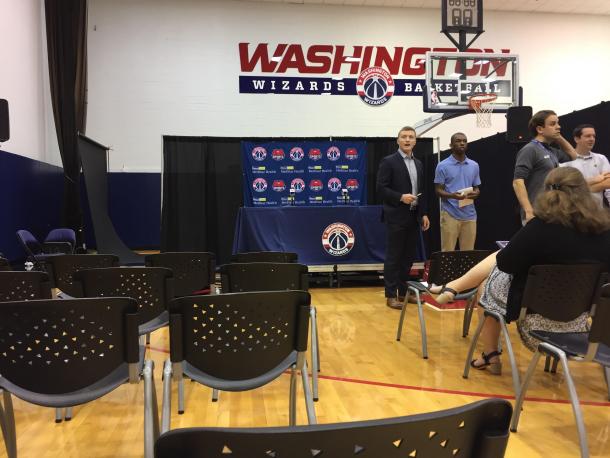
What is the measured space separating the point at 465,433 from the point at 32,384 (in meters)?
1.52

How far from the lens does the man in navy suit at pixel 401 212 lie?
4.83 metres

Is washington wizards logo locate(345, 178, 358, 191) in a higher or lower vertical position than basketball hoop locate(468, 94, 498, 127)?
lower

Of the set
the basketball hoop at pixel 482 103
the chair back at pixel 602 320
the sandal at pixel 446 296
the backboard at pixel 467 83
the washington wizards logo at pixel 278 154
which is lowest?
the sandal at pixel 446 296

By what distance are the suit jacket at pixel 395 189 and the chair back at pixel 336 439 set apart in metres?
4.21

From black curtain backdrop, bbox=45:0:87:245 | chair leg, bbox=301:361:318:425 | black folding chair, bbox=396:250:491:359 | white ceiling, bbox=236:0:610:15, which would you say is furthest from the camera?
white ceiling, bbox=236:0:610:15

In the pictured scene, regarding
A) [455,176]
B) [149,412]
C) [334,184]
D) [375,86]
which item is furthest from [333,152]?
[149,412]

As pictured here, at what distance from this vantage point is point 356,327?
4.27 m

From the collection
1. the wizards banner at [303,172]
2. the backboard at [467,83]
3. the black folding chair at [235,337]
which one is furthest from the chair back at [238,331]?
the backboard at [467,83]

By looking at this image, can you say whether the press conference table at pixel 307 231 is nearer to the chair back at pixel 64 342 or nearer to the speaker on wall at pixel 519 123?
the speaker on wall at pixel 519 123

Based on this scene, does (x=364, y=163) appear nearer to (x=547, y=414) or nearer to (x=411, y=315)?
(x=411, y=315)

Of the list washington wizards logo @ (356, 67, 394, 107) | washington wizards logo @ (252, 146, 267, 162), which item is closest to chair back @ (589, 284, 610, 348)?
washington wizards logo @ (252, 146, 267, 162)

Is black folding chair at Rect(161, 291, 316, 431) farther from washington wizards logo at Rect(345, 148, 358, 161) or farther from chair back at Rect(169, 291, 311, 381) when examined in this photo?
washington wizards logo at Rect(345, 148, 358, 161)

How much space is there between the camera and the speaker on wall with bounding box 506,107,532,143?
508cm

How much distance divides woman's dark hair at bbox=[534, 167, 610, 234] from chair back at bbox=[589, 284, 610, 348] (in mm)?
472
